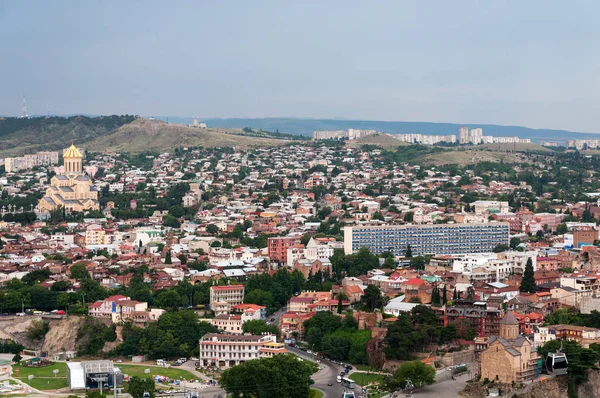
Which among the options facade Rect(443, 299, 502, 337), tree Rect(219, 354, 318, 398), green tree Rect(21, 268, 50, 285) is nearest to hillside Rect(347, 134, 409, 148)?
green tree Rect(21, 268, 50, 285)

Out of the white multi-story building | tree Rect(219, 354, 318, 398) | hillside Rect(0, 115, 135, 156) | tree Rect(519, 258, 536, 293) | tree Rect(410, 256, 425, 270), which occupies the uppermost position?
hillside Rect(0, 115, 135, 156)

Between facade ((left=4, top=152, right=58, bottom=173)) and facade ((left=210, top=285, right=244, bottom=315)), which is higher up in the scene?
facade ((left=4, top=152, right=58, bottom=173))

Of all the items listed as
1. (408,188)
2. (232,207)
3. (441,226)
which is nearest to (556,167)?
(408,188)

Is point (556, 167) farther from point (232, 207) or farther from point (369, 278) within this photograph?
point (369, 278)

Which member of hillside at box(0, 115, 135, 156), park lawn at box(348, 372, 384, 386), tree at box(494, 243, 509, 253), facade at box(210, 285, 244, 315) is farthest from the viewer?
hillside at box(0, 115, 135, 156)

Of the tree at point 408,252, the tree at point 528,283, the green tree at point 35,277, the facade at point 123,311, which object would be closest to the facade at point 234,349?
the facade at point 123,311

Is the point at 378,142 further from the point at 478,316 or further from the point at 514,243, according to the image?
the point at 478,316

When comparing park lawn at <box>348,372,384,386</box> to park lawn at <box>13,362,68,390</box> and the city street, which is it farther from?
park lawn at <box>13,362,68,390</box>
